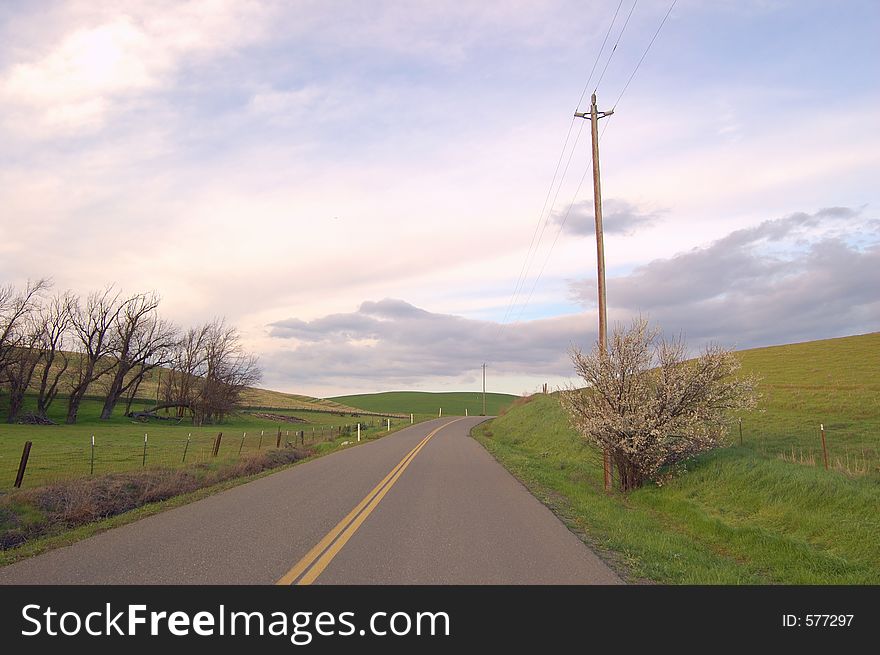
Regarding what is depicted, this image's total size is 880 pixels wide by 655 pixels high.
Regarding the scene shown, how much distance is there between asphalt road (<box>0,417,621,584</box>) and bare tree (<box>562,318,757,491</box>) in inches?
109

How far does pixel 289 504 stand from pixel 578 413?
767 cm

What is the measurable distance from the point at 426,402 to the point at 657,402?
126 meters

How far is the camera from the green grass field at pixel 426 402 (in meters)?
126

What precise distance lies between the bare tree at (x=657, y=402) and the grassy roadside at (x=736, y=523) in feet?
2.29

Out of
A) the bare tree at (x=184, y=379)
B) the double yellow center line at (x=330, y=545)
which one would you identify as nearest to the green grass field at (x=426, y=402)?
the bare tree at (x=184, y=379)

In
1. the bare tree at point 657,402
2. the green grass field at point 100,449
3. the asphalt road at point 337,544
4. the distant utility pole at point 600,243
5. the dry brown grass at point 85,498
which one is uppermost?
the distant utility pole at point 600,243

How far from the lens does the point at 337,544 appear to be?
8.30 metres

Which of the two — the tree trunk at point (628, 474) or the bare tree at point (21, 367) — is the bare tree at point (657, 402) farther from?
the bare tree at point (21, 367)

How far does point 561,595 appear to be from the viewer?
605cm

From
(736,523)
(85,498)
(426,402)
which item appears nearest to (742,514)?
(736,523)

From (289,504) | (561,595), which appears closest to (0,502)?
(289,504)

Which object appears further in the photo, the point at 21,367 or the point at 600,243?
the point at 21,367

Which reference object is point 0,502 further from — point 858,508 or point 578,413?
point 858,508

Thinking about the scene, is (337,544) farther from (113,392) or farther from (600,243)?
(113,392)
